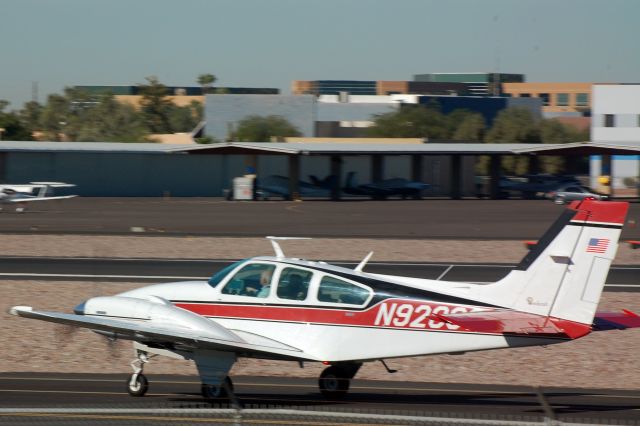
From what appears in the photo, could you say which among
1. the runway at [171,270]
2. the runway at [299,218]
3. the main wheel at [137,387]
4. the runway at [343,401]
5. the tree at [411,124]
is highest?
the tree at [411,124]

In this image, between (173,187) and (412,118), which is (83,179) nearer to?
(173,187)

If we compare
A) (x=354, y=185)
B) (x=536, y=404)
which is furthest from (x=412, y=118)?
(x=536, y=404)

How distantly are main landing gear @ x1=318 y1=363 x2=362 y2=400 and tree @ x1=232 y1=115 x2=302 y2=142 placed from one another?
8313 centimetres

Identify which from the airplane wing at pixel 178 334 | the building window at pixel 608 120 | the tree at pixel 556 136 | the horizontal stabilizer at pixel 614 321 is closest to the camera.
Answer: the airplane wing at pixel 178 334

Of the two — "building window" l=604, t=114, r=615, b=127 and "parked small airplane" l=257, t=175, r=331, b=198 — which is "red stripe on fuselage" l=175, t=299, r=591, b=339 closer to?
"parked small airplane" l=257, t=175, r=331, b=198

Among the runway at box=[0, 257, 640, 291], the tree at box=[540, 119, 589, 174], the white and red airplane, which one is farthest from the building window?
the white and red airplane

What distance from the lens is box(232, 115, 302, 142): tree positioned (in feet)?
317

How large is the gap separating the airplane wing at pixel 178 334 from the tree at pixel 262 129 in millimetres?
83551

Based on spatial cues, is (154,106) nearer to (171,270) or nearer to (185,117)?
(185,117)

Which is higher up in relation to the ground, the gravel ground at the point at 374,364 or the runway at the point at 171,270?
the gravel ground at the point at 374,364

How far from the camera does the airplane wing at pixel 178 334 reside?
484 inches

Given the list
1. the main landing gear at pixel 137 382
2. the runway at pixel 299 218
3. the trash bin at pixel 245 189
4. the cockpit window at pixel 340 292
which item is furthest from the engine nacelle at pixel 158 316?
the trash bin at pixel 245 189

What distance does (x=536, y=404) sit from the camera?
521 inches

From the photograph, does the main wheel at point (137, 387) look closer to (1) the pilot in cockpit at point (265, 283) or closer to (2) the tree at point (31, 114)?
(1) the pilot in cockpit at point (265, 283)
